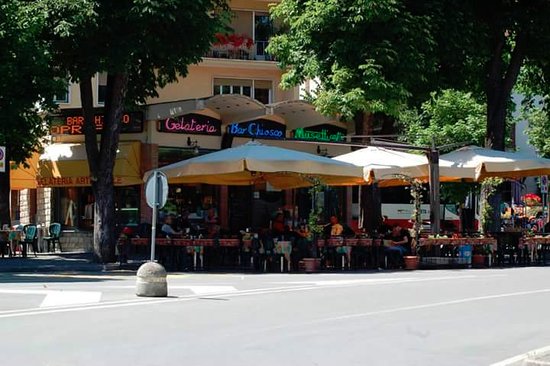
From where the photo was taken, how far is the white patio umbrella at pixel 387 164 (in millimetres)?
24234

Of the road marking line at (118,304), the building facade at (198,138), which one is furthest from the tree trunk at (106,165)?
the road marking line at (118,304)

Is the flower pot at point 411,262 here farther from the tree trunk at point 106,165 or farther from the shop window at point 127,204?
the shop window at point 127,204

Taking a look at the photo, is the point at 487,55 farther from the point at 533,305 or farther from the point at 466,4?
the point at 533,305

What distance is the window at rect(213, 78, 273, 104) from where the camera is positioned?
35.5 metres

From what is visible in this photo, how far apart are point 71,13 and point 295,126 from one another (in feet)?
43.1

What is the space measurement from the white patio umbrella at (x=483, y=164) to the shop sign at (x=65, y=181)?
12.0 m

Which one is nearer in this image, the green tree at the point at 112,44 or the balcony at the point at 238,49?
the green tree at the point at 112,44

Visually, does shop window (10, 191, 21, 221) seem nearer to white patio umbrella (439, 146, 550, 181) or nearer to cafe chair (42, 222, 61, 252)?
cafe chair (42, 222, 61, 252)

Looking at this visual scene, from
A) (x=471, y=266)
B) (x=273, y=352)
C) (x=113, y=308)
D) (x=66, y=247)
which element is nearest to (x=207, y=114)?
(x=66, y=247)

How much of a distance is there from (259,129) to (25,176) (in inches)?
373

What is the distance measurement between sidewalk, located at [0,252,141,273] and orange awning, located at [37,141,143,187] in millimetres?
3983

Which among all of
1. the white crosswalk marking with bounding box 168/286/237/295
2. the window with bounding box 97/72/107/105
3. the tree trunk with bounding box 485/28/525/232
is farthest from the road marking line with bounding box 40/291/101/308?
the window with bounding box 97/72/107/105

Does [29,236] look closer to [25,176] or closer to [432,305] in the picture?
[25,176]

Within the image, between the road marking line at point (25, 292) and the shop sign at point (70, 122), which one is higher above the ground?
the shop sign at point (70, 122)
